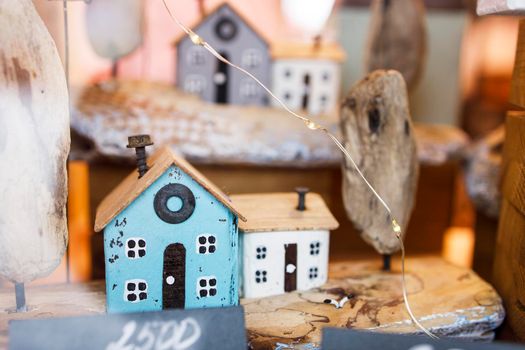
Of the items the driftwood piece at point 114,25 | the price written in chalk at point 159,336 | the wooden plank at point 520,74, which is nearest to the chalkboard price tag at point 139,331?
the price written in chalk at point 159,336

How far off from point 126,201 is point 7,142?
0.25m

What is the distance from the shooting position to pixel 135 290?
1.29 metres

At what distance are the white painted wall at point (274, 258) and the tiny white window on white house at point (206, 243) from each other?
0.16m

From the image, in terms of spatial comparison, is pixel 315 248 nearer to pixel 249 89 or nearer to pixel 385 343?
pixel 385 343

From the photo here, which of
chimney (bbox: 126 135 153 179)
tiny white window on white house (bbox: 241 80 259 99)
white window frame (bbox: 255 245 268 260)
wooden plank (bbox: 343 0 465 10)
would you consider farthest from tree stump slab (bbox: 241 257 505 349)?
wooden plank (bbox: 343 0 465 10)

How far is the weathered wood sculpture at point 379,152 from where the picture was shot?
1501mm

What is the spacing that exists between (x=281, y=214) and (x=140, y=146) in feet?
1.36

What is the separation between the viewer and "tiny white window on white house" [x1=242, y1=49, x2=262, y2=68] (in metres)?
2.52

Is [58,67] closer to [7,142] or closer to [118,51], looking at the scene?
[7,142]

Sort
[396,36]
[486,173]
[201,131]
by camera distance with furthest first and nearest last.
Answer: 1. [396,36]
2. [486,173]
3. [201,131]


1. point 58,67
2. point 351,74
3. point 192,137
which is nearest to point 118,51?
point 192,137

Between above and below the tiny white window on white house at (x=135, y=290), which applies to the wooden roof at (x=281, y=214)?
above

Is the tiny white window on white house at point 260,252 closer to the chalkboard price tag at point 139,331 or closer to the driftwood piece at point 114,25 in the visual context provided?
the chalkboard price tag at point 139,331

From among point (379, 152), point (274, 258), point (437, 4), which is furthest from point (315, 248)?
point (437, 4)
